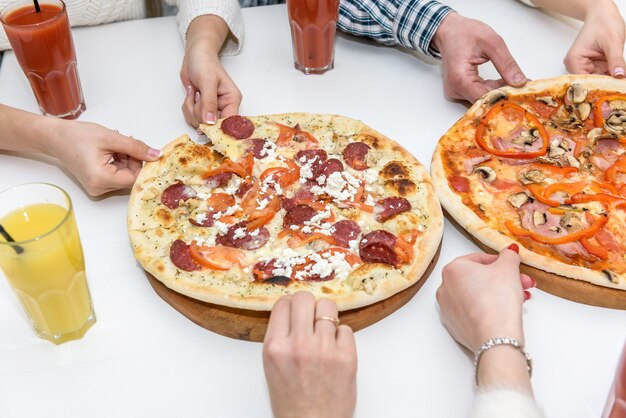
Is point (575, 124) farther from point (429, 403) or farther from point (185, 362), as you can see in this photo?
point (185, 362)

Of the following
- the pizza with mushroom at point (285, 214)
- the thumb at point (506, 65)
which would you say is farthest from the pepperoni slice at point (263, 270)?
the thumb at point (506, 65)

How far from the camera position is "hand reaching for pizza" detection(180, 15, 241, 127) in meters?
2.00

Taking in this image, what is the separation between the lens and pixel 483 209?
5.61 feet

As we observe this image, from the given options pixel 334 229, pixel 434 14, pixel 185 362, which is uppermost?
pixel 434 14

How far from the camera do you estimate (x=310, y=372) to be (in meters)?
1.23

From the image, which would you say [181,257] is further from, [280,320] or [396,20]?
[396,20]

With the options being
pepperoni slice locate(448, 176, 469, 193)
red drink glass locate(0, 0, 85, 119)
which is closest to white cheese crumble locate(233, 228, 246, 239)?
pepperoni slice locate(448, 176, 469, 193)

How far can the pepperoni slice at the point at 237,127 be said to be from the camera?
1.91 metres

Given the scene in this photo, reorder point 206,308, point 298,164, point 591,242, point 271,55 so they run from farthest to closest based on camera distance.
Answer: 1. point 271,55
2. point 298,164
3. point 591,242
4. point 206,308

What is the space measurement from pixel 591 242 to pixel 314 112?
A: 912mm

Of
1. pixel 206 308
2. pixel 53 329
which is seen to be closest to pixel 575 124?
pixel 206 308

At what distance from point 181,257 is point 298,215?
0.30 m

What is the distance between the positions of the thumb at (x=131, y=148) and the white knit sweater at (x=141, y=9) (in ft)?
2.21

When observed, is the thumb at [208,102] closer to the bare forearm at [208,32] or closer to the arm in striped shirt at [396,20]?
the bare forearm at [208,32]
